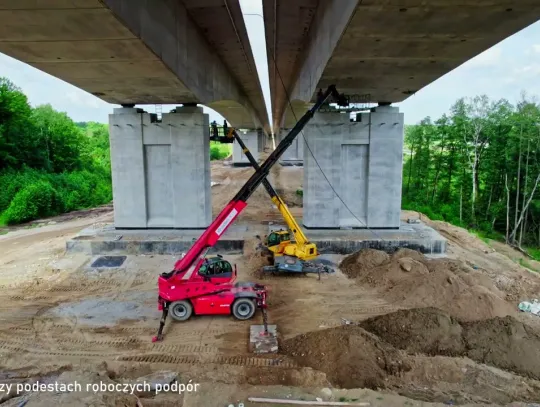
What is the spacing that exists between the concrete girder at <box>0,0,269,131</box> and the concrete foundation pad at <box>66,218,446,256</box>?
5.87 m

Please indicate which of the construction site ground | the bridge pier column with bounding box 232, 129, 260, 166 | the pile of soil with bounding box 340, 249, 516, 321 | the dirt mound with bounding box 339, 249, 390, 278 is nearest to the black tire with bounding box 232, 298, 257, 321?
the construction site ground

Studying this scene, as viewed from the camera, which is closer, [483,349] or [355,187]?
[483,349]

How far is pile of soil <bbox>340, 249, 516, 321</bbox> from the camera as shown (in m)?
11.5

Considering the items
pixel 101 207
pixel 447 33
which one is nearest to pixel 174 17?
pixel 447 33

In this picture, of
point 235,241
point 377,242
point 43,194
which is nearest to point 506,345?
point 377,242

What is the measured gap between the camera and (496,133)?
34969 millimetres

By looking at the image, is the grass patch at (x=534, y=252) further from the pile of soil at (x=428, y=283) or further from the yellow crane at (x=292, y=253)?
the yellow crane at (x=292, y=253)

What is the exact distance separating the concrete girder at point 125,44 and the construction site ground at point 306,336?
20.9 feet

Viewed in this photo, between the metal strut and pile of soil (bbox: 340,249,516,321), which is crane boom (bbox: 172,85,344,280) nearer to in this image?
the metal strut

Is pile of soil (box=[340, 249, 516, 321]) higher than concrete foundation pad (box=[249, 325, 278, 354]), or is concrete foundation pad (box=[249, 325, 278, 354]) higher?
pile of soil (box=[340, 249, 516, 321])

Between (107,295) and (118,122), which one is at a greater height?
(118,122)

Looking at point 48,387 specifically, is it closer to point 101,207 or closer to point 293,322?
point 293,322

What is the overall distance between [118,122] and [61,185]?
63.4ft

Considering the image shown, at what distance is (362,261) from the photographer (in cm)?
1547
